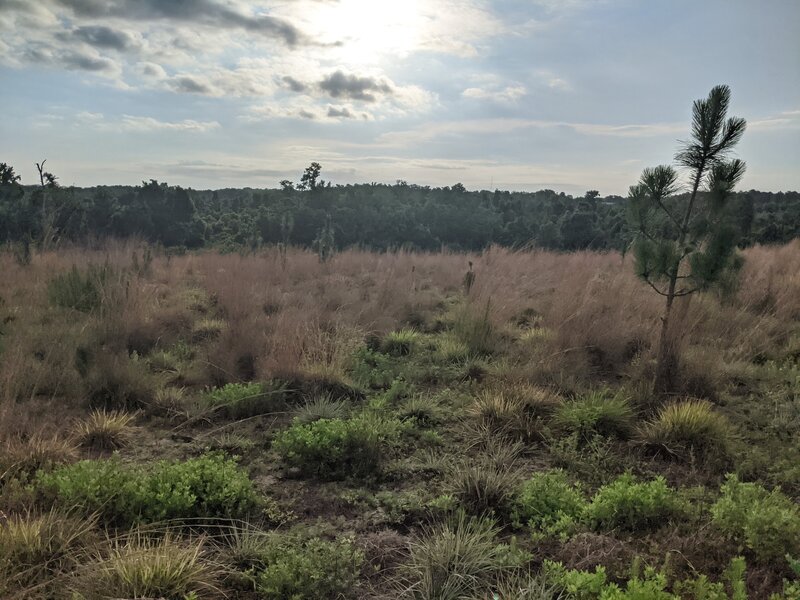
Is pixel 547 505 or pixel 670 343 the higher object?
Answer: pixel 670 343

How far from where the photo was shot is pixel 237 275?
1051 cm

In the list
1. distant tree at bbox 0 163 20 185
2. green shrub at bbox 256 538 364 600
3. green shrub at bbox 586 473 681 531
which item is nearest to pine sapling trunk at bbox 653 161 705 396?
green shrub at bbox 586 473 681 531

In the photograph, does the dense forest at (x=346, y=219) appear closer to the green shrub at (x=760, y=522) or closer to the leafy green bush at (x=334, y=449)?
the leafy green bush at (x=334, y=449)

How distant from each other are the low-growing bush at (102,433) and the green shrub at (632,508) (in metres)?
3.55

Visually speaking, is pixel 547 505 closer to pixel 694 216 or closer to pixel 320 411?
pixel 320 411

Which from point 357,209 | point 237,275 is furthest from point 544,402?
point 357,209

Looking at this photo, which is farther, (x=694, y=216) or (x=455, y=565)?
A: (x=694, y=216)

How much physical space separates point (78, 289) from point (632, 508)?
8.30m

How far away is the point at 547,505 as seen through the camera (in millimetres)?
3281

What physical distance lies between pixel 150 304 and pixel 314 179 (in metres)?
26.0

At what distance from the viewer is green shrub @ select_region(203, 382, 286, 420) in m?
4.94

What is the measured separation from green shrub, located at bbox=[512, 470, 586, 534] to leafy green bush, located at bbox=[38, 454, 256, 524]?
169 centimetres

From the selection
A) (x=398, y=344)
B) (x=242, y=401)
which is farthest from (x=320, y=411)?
(x=398, y=344)

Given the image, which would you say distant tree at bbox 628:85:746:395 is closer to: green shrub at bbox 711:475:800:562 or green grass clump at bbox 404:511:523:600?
green shrub at bbox 711:475:800:562
